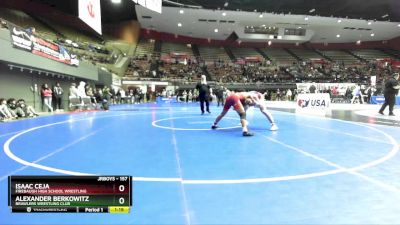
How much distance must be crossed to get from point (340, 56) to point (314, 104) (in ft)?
126

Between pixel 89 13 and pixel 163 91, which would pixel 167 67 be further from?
pixel 89 13

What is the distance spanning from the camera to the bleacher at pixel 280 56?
44.4 meters

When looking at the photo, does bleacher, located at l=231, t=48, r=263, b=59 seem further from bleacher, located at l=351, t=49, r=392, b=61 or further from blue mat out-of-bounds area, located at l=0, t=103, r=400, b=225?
blue mat out-of-bounds area, located at l=0, t=103, r=400, b=225

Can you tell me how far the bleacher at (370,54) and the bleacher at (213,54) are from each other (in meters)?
21.0

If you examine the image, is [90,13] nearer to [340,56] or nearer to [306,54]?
[306,54]

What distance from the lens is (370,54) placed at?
47.6 metres

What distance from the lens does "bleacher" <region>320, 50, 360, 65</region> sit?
45.7 m

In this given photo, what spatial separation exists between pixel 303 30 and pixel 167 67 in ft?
61.0

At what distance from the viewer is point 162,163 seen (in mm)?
4637

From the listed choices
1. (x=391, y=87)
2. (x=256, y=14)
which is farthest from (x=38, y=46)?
(x=256, y=14)

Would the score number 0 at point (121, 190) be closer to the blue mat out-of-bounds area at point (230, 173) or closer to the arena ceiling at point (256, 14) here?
the blue mat out-of-bounds area at point (230, 173)

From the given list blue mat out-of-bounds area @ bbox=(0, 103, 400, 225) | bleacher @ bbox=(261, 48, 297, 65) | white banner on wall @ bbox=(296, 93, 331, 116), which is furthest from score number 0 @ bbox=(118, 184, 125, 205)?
bleacher @ bbox=(261, 48, 297, 65)

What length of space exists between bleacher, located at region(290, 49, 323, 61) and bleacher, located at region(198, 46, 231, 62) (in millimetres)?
11288
